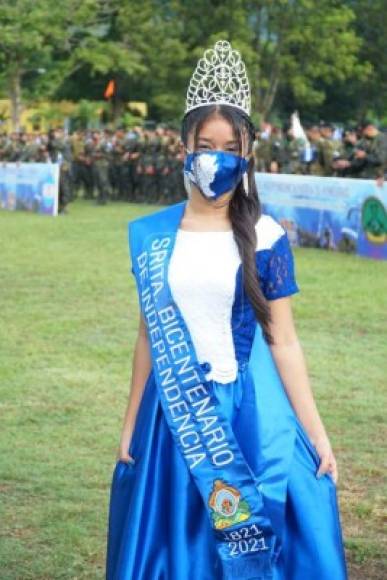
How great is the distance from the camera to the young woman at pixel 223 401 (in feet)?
11.5

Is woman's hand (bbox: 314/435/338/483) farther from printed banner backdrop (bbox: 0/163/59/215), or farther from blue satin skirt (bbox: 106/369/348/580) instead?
printed banner backdrop (bbox: 0/163/59/215)

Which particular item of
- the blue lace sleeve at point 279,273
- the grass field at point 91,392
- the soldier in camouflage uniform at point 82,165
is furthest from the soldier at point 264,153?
the blue lace sleeve at point 279,273

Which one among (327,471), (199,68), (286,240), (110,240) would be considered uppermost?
(199,68)

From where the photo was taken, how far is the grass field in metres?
5.46

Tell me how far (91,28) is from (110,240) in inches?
1032

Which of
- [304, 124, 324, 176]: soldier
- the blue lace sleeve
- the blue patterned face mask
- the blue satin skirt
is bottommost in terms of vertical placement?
[304, 124, 324, 176]: soldier

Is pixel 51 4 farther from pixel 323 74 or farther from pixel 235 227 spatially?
pixel 235 227

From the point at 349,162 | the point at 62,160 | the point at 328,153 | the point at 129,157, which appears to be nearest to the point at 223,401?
the point at 349,162

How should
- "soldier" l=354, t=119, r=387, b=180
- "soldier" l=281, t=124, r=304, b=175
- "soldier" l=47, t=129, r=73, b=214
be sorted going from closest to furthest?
"soldier" l=354, t=119, r=387, b=180 < "soldier" l=281, t=124, r=304, b=175 < "soldier" l=47, t=129, r=73, b=214

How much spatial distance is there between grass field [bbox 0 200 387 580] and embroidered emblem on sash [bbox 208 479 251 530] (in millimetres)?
1599

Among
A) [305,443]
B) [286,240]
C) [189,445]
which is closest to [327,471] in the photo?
[305,443]

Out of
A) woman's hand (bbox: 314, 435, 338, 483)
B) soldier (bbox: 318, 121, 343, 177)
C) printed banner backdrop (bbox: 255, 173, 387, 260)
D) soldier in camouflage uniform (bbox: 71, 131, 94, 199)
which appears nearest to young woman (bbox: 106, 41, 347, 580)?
woman's hand (bbox: 314, 435, 338, 483)

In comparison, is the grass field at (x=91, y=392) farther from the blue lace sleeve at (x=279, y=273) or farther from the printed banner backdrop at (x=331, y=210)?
the blue lace sleeve at (x=279, y=273)

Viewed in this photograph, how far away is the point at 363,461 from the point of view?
21.9 feet
